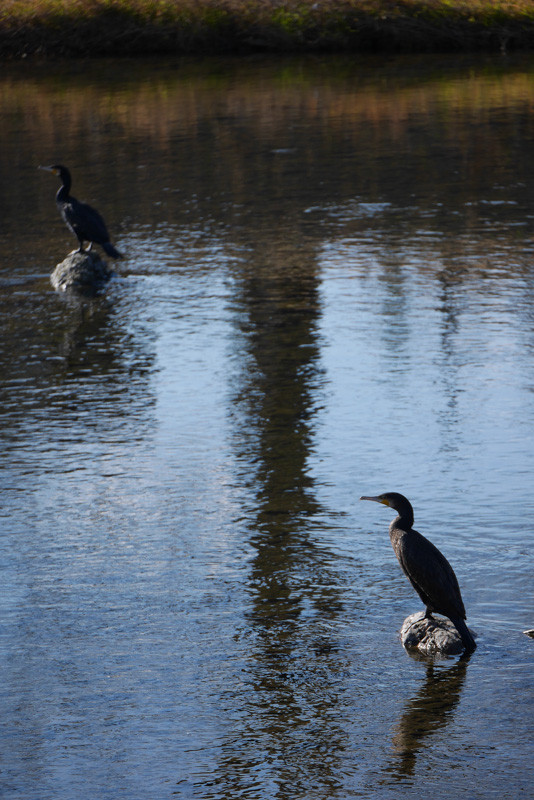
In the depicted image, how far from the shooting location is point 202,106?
73.6ft

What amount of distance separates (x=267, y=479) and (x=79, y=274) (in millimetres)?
5258

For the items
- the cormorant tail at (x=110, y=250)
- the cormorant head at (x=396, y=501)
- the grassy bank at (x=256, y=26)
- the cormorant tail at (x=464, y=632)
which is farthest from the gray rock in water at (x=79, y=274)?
the grassy bank at (x=256, y=26)

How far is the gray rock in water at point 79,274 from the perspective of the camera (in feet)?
38.8

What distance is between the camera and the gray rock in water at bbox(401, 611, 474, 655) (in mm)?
5133

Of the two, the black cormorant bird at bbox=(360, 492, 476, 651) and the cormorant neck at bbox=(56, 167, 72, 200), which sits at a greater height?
the cormorant neck at bbox=(56, 167, 72, 200)

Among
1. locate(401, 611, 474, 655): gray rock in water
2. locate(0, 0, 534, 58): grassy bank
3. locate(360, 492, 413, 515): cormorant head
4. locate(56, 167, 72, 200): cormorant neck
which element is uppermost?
locate(0, 0, 534, 58): grassy bank

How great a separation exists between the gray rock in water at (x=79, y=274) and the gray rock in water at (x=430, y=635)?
23.6 ft

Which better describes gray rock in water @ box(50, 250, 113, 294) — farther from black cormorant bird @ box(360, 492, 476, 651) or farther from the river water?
black cormorant bird @ box(360, 492, 476, 651)

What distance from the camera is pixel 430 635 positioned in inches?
205

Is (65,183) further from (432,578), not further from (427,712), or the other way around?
(427,712)

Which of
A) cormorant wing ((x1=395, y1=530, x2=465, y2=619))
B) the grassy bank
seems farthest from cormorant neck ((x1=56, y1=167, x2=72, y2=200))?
the grassy bank

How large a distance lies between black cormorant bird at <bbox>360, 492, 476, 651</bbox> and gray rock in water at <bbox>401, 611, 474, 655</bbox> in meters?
0.04

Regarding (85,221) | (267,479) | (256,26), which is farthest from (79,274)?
(256,26)

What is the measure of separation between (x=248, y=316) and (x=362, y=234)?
10.2 feet
